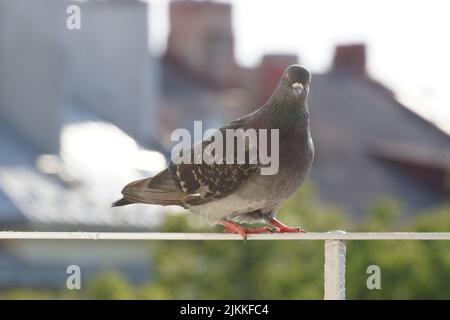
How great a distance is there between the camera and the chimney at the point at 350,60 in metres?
46.7

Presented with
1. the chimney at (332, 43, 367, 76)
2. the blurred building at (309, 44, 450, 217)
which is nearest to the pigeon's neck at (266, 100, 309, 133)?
the blurred building at (309, 44, 450, 217)

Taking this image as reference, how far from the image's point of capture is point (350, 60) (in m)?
47.5

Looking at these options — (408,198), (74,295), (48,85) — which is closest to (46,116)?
(48,85)

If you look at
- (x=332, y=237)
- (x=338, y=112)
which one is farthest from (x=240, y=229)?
(x=338, y=112)

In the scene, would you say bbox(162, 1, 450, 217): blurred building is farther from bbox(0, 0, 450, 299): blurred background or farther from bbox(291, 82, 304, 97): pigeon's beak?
bbox(291, 82, 304, 97): pigeon's beak

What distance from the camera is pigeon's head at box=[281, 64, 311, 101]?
7059 mm

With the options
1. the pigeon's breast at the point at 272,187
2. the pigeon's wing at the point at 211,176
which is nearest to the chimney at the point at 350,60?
the pigeon's wing at the point at 211,176

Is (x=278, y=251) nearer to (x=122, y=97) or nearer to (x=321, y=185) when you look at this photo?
(x=321, y=185)

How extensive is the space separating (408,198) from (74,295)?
26.9 meters

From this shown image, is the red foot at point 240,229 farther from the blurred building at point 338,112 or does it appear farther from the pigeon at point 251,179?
the blurred building at point 338,112

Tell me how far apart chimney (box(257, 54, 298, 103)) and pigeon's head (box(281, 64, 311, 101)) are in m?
33.2

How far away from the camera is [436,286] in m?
16.2
